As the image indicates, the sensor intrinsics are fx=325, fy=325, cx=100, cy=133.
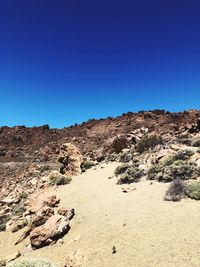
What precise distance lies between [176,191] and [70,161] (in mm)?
11737

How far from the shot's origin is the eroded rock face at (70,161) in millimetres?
22112

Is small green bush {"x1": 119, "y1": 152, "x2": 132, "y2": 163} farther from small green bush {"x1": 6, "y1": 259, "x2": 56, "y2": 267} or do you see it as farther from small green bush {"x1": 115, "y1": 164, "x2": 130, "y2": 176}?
small green bush {"x1": 6, "y1": 259, "x2": 56, "y2": 267}

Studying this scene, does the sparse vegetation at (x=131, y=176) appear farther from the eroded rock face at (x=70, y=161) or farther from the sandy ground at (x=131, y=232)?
the eroded rock face at (x=70, y=161)

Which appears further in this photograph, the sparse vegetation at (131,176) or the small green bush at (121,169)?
the small green bush at (121,169)

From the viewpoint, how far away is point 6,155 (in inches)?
2363

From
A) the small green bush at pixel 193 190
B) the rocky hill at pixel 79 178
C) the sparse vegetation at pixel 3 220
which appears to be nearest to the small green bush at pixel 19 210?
the rocky hill at pixel 79 178

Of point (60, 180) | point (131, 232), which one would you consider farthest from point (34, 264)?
point (60, 180)

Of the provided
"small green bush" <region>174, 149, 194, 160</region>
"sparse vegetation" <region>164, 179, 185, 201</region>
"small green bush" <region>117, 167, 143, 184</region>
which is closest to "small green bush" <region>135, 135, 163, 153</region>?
"small green bush" <region>174, 149, 194, 160</region>

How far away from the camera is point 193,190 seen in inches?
476

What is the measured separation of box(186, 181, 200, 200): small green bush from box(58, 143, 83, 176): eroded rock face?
10.5 metres

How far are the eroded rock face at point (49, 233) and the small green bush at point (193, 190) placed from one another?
4.60m

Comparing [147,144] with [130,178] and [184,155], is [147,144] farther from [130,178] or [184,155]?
[130,178]

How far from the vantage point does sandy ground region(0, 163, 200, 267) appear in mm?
8453

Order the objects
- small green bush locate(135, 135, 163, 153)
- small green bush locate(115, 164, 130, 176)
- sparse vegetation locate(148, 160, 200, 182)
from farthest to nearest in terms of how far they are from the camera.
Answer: small green bush locate(135, 135, 163, 153)
small green bush locate(115, 164, 130, 176)
sparse vegetation locate(148, 160, 200, 182)
